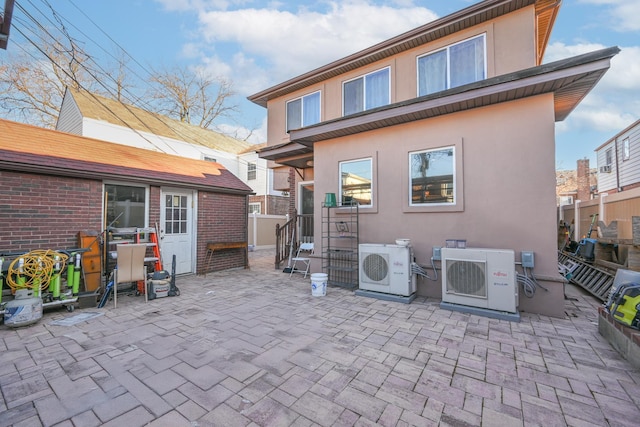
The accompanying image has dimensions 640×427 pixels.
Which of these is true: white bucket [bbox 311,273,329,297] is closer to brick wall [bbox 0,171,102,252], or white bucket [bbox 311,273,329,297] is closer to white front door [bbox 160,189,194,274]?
white front door [bbox 160,189,194,274]

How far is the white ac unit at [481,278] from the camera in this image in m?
3.65

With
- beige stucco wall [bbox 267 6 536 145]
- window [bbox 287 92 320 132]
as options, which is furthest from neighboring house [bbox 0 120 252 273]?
beige stucco wall [bbox 267 6 536 145]

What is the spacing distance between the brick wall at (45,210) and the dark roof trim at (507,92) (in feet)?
15.9

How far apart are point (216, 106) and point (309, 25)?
11084 millimetres

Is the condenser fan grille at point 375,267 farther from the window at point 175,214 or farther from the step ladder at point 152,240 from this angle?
the window at point 175,214

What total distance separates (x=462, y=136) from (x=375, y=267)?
8.79ft

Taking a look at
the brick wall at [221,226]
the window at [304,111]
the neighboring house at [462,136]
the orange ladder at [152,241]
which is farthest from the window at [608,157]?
the orange ladder at [152,241]

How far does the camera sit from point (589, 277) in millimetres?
5434

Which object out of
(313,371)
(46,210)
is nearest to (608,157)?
(313,371)

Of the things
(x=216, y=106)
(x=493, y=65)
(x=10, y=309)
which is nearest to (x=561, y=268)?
(x=493, y=65)

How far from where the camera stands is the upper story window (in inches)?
226

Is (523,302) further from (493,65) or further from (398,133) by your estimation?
(493,65)

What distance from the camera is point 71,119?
38.7ft

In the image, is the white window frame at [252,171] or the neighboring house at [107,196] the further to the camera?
the white window frame at [252,171]
